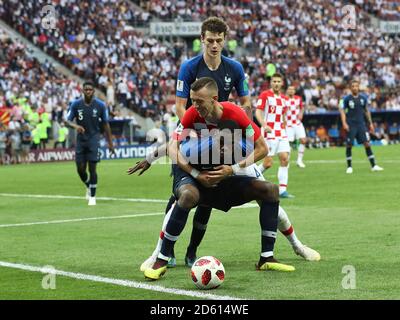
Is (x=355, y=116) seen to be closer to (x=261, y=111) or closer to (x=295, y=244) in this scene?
(x=261, y=111)

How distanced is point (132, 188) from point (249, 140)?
1254 centimetres

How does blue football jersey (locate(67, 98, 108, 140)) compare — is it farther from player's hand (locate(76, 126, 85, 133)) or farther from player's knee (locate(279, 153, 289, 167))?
player's knee (locate(279, 153, 289, 167))

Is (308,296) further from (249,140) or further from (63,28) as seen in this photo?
(63,28)

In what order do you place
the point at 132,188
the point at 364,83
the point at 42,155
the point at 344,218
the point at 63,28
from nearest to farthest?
the point at 344,218
the point at 132,188
the point at 42,155
the point at 63,28
the point at 364,83

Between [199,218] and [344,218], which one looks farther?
[344,218]

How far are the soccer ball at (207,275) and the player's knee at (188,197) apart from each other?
0.72 m

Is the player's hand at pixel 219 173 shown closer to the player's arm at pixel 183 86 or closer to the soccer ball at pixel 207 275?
the soccer ball at pixel 207 275

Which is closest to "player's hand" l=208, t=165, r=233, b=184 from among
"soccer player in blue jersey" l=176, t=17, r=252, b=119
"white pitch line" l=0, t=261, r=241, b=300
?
"white pitch line" l=0, t=261, r=241, b=300

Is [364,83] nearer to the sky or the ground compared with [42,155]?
nearer to the sky

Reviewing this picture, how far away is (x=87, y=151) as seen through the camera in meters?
18.0

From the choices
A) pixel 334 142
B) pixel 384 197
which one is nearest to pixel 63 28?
pixel 334 142

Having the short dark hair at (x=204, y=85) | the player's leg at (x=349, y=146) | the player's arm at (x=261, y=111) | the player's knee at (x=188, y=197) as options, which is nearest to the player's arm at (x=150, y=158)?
the player's knee at (x=188, y=197)
